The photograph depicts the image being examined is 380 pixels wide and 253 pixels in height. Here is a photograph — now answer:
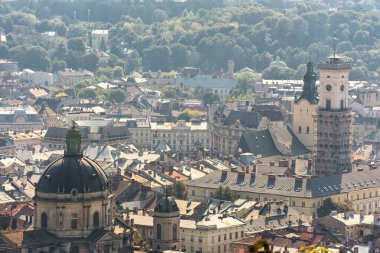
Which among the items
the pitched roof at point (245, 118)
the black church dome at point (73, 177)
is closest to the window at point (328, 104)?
the pitched roof at point (245, 118)

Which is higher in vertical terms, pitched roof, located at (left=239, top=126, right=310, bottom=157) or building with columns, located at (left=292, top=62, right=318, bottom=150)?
building with columns, located at (left=292, top=62, right=318, bottom=150)

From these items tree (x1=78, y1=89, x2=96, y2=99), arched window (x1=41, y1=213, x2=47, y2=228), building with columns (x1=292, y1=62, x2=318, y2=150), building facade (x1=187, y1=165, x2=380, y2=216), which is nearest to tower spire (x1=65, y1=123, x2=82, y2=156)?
arched window (x1=41, y1=213, x2=47, y2=228)

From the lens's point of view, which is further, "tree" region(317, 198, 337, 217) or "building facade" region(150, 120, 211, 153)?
"building facade" region(150, 120, 211, 153)

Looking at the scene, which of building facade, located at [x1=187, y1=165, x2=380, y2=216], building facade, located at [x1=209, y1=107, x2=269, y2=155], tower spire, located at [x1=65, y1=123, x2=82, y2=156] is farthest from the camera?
building facade, located at [x1=209, y1=107, x2=269, y2=155]

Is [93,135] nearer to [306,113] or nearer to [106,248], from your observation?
[306,113]

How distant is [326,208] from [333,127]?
17.8m

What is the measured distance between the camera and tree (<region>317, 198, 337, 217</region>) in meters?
102

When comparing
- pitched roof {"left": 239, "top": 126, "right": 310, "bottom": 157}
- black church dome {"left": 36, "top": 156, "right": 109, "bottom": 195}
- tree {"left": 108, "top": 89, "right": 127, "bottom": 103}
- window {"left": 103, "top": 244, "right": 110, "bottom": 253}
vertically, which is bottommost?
tree {"left": 108, "top": 89, "right": 127, "bottom": 103}

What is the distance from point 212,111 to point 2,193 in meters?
63.7

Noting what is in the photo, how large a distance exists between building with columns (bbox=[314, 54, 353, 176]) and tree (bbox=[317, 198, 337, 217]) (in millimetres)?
14288

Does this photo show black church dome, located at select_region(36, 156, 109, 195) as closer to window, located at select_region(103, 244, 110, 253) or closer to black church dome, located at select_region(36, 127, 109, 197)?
black church dome, located at select_region(36, 127, 109, 197)

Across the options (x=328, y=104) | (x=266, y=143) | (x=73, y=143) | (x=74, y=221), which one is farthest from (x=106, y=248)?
(x=266, y=143)

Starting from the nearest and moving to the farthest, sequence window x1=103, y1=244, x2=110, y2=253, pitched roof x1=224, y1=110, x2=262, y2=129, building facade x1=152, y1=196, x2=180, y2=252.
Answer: window x1=103, y1=244, x2=110, y2=253
building facade x1=152, y1=196, x2=180, y2=252
pitched roof x1=224, y1=110, x2=262, y2=129

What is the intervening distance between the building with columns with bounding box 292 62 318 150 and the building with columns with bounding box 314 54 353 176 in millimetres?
13402
